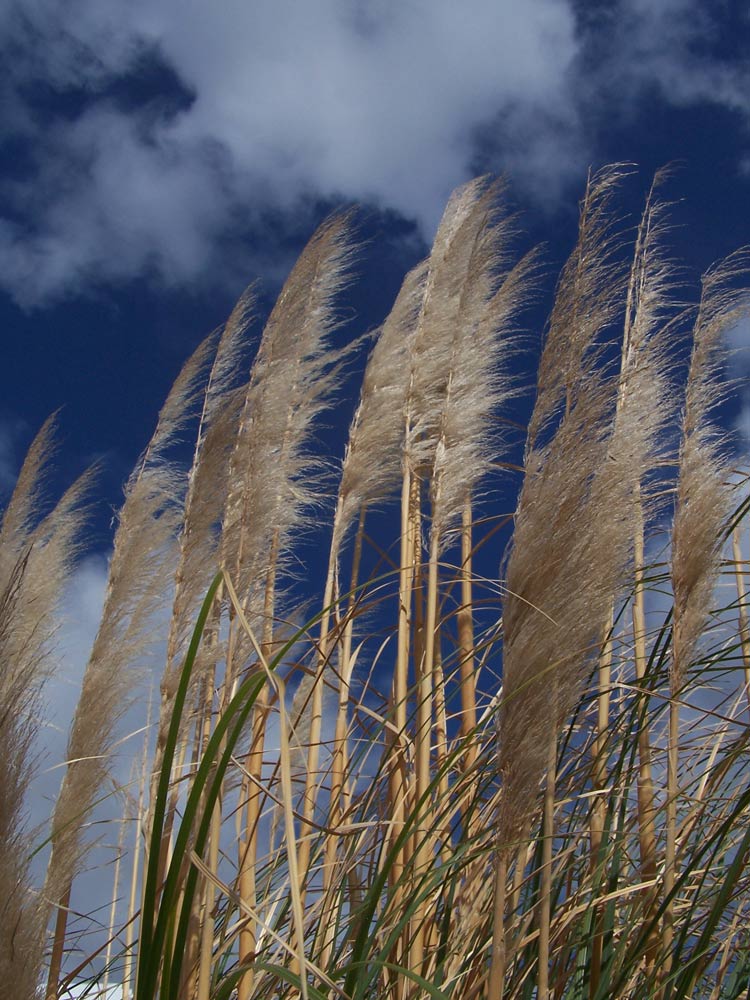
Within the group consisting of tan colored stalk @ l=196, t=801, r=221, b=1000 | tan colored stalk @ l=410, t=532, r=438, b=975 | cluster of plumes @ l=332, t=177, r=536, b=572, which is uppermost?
cluster of plumes @ l=332, t=177, r=536, b=572

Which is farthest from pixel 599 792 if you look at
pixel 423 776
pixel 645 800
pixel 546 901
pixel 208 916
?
pixel 208 916

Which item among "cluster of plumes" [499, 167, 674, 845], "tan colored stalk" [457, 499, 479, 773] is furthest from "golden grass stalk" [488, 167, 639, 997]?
"tan colored stalk" [457, 499, 479, 773]

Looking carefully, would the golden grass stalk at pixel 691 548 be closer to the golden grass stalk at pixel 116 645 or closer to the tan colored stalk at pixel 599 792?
the tan colored stalk at pixel 599 792

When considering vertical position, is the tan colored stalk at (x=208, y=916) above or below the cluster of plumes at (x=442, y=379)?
below

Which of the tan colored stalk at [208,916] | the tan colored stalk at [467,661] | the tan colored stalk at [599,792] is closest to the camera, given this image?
the tan colored stalk at [208,916]

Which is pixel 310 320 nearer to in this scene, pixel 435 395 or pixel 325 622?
pixel 435 395

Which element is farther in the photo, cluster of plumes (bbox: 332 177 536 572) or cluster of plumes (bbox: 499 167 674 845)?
cluster of plumes (bbox: 332 177 536 572)

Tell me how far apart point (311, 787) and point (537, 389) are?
156cm

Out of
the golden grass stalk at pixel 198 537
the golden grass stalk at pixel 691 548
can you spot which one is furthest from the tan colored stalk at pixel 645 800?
the golden grass stalk at pixel 198 537

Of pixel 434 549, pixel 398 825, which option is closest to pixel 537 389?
pixel 434 549

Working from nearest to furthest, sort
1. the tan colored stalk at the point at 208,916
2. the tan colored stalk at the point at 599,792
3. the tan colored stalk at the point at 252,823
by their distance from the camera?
the tan colored stalk at the point at 208,916, the tan colored stalk at the point at 599,792, the tan colored stalk at the point at 252,823

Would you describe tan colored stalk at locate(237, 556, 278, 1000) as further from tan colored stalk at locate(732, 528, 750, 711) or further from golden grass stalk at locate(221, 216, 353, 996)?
tan colored stalk at locate(732, 528, 750, 711)

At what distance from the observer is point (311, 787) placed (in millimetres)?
3211

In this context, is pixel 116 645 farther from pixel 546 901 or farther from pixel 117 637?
pixel 546 901
